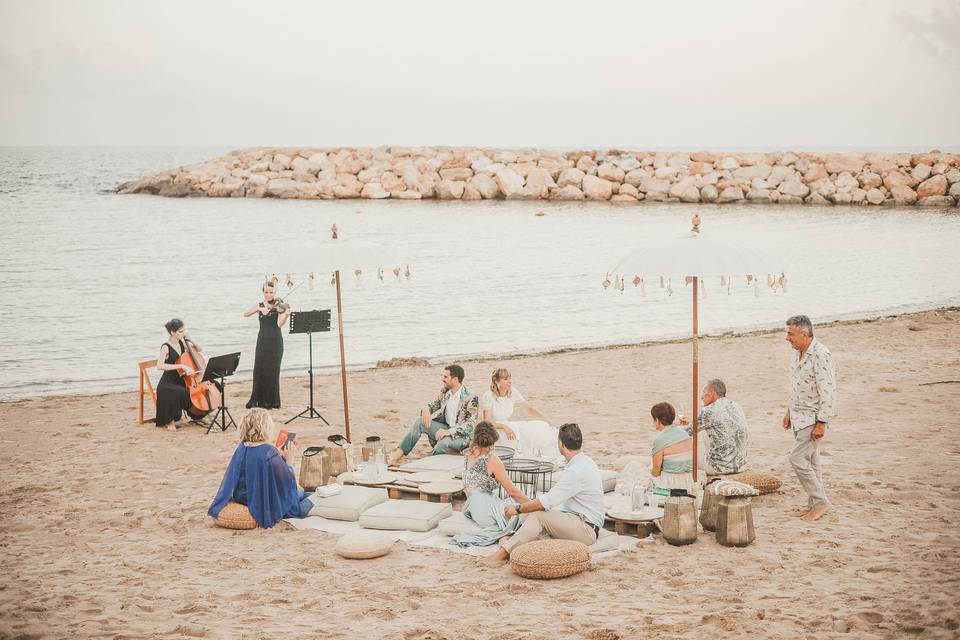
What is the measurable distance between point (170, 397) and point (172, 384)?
176mm

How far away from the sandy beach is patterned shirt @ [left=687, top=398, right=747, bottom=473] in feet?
1.76

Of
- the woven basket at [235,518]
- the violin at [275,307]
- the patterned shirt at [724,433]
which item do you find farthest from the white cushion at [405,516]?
the violin at [275,307]

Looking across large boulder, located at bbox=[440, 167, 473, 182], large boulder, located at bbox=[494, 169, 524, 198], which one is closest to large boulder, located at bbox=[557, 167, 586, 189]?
large boulder, located at bbox=[494, 169, 524, 198]

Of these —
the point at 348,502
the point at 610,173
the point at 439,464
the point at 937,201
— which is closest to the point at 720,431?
the point at 439,464

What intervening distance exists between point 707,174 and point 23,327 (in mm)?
46148

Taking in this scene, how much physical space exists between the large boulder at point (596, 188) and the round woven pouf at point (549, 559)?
168 feet

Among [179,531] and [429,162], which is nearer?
[179,531]

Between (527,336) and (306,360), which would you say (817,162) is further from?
(306,360)

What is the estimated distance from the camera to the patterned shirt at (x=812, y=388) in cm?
729

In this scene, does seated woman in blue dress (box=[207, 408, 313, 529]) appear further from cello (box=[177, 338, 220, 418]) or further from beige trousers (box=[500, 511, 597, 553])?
cello (box=[177, 338, 220, 418])

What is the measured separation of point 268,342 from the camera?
12.0 m

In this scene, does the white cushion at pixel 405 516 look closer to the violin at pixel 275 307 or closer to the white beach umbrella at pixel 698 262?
the white beach umbrella at pixel 698 262

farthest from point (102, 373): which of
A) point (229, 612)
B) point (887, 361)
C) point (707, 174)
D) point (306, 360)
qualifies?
point (707, 174)

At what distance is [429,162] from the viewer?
62.8 m
